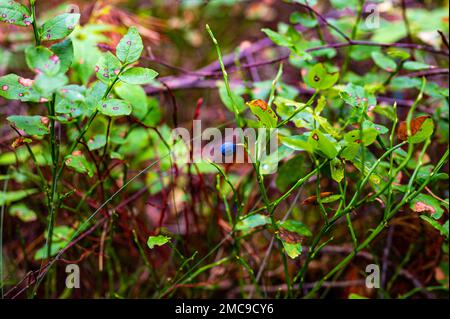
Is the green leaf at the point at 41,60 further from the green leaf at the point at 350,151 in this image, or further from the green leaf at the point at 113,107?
the green leaf at the point at 350,151

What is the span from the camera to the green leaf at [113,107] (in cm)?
65

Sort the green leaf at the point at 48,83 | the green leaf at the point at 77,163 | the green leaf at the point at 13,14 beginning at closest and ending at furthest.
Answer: the green leaf at the point at 48,83, the green leaf at the point at 13,14, the green leaf at the point at 77,163

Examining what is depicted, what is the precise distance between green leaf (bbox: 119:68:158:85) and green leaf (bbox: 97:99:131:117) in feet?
0.11

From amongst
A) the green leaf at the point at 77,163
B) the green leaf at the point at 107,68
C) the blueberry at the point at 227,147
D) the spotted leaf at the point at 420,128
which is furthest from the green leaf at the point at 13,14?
the spotted leaf at the point at 420,128

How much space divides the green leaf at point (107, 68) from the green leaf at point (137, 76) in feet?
0.06

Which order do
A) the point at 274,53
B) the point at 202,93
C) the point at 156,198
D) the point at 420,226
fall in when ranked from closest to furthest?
the point at 420,226 → the point at 156,198 → the point at 202,93 → the point at 274,53

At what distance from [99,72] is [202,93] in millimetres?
1159

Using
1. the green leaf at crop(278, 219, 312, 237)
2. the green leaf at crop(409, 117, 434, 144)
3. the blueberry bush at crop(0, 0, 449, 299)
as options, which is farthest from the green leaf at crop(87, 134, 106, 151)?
the green leaf at crop(409, 117, 434, 144)

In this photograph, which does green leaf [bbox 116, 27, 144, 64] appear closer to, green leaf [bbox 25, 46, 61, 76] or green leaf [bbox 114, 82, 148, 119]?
green leaf [bbox 25, 46, 61, 76]

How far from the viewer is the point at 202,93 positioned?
1.81m

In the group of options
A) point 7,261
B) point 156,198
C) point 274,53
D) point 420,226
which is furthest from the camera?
point 274,53

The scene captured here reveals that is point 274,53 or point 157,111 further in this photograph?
point 274,53
